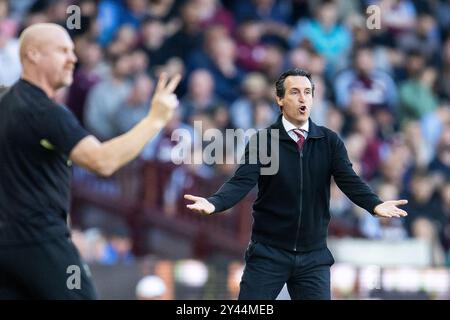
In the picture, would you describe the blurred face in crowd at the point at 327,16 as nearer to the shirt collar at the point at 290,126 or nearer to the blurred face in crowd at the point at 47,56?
the shirt collar at the point at 290,126

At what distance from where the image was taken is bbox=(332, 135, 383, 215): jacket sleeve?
798cm

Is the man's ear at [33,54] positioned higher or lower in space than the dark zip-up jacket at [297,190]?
higher

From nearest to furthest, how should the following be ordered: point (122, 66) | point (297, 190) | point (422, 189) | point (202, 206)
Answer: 1. point (202, 206)
2. point (297, 190)
3. point (122, 66)
4. point (422, 189)

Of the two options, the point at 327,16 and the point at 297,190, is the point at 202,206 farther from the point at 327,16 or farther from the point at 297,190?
the point at 327,16

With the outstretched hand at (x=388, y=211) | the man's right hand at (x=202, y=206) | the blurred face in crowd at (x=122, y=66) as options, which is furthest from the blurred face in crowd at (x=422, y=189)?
the man's right hand at (x=202, y=206)

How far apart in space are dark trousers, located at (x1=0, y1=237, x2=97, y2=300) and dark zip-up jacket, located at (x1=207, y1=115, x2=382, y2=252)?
1.45 m

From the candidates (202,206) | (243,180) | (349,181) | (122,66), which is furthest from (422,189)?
(202,206)

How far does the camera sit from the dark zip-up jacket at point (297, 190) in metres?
7.92

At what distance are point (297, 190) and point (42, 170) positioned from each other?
193 centimetres

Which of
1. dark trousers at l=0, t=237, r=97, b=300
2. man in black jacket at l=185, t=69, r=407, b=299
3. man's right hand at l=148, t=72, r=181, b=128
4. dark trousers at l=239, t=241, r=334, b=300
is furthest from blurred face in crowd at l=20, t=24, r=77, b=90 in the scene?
dark trousers at l=239, t=241, r=334, b=300

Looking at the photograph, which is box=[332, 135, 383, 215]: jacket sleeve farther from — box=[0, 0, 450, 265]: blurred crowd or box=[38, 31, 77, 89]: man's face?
box=[0, 0, 450, 265]: blurred crowd

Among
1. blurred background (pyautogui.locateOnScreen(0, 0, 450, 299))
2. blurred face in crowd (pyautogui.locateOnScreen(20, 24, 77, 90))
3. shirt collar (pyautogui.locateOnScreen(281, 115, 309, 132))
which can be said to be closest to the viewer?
blurred face in crowd (pyautogui.locateOnScreen(20, 24, 77, 90))

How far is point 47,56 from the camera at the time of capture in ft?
22.3

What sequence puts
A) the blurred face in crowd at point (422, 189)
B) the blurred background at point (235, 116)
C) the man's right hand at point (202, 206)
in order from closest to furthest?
the man's right hand at point (202, 206), the blurred background at point (235, 116), the blurred face in crowd at point (422, 189)
